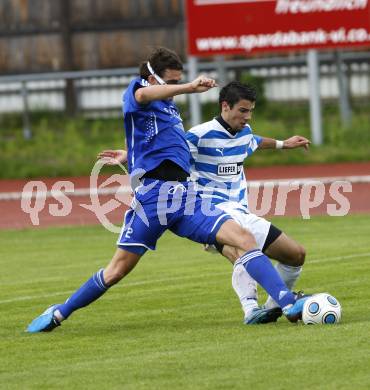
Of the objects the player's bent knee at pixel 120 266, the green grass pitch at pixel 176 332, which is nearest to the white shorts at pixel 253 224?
the green grass pitch at pixel 176 332

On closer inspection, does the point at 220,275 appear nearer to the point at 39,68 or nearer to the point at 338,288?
the point at 338,288

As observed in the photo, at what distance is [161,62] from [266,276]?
171 cm

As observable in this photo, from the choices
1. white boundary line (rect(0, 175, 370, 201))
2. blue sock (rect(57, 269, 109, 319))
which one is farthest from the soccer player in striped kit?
white boundary line (rect(0, 175, 370, 201))

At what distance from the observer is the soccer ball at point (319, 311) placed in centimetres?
941

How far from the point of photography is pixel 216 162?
10375mm

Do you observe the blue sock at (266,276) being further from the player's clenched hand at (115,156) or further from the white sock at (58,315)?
the white sock at (58,315)

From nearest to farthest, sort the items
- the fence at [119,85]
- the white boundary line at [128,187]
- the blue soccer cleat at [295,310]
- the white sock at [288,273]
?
the blue soccer cleat at [295,310] < the white sock at [288,273] < the white boundary line at [128,187] < the fence at [119,85]

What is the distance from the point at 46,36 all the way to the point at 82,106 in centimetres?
282

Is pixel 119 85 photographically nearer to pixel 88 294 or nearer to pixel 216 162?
pixel 216 162

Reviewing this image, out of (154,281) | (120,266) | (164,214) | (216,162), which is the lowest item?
(154,281)

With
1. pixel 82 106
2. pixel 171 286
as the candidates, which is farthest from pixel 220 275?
pixel 82 106

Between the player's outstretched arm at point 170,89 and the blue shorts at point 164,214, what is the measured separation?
711 millimetres

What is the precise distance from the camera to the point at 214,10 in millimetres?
25578

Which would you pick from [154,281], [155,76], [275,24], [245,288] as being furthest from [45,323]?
[275,24]
